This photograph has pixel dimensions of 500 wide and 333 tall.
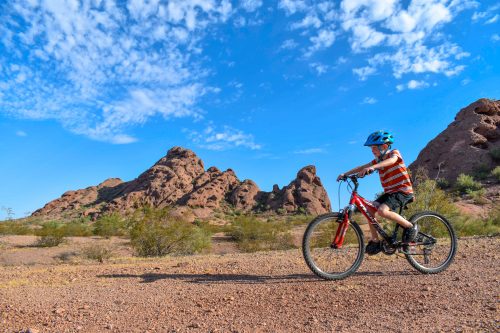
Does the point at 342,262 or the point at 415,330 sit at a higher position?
the point at 342,262

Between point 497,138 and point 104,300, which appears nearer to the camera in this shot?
point 104,300

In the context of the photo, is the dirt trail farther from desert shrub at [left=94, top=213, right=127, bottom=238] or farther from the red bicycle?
desert shrub at [left=94, top=213, right=127, bottom=238]

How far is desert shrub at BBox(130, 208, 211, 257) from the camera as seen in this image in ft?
49.6

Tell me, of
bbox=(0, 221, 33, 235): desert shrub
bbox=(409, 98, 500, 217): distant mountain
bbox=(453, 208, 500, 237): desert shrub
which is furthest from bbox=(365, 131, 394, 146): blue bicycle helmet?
bbox=(0, 221, 33, 235): desert shrub

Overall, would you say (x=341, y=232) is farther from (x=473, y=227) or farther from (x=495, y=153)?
(x=495, y=153)

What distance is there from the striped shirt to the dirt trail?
1279mm

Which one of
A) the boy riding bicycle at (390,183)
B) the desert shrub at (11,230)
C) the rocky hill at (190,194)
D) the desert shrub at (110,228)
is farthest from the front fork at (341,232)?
the rocky hill at (190,194)

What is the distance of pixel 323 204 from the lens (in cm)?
5584

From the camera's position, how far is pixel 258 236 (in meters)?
25.2

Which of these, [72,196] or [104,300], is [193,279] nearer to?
[104,300]

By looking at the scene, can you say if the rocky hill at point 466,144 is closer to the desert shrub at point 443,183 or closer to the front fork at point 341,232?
the desert shrub at point 443,183

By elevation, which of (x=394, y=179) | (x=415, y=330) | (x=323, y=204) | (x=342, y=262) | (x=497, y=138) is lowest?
(x=415, y=330)

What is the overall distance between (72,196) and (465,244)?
72423mm

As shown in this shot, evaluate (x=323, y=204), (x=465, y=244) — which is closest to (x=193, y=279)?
(x=465, y=244)
